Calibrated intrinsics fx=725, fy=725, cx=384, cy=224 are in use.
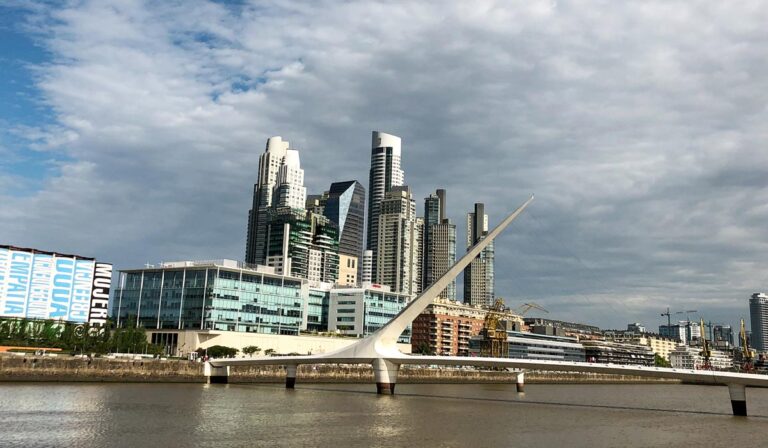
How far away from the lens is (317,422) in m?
35.8

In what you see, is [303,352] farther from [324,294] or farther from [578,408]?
[578,408]

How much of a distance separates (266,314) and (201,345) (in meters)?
11.6

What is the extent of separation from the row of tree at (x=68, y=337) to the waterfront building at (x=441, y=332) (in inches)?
2921

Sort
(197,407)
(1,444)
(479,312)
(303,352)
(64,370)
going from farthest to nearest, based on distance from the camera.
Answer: (479,312)
(303,352)
(64,370)
(197,407)
(1,444)

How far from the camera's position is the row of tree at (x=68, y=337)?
236ft

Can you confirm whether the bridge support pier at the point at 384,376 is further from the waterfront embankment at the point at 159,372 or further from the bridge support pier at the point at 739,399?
the bridge support pier at the point at 739,399

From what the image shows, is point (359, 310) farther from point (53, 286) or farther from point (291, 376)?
point (291, 376)

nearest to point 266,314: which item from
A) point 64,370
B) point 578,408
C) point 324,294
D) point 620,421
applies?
point 324,294

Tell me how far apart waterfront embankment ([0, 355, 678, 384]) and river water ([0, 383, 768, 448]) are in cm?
287

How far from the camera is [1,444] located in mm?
25297

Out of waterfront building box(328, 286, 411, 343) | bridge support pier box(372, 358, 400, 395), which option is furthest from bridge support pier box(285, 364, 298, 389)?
waterfront building box(328, 286, 411, 343)

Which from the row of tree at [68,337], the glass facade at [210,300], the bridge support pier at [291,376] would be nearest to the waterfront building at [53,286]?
the row of tree at [68,337]

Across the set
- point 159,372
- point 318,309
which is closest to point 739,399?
point 159,372

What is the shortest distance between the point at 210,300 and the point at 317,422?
208 feet
